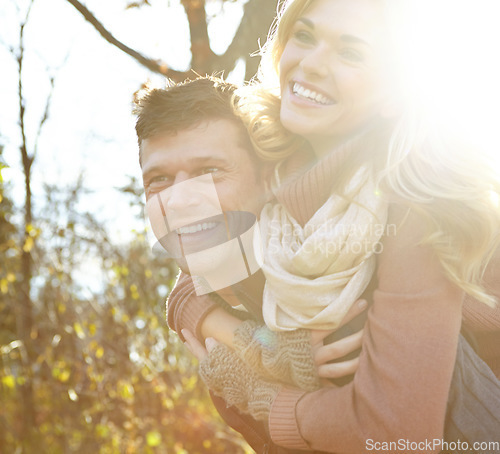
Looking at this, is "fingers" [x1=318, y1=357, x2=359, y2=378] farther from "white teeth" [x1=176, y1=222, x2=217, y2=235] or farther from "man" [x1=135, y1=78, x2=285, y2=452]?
"white teeth" [x1=176, y1=222, x2=217, y2=235]

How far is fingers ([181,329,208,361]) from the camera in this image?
7.13 ft

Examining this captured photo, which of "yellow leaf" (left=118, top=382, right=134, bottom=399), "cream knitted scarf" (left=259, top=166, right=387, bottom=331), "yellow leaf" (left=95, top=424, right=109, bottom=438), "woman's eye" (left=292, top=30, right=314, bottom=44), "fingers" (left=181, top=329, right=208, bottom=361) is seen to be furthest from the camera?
"yellow leaf" (left=95, top=424, right=109, bottom=438)

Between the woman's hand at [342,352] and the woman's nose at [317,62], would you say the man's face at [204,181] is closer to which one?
the woman's nose at [317,62]

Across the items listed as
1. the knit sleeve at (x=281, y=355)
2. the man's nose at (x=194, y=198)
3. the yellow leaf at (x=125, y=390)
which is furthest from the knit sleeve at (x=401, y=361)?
the yellow leaf at (x=125, y=390)

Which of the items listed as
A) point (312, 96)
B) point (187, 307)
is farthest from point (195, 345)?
point (312, 96)

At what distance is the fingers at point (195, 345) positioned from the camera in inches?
85.5

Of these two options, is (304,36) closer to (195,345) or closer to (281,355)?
(281,355)

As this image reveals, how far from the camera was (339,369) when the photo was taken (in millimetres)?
1749

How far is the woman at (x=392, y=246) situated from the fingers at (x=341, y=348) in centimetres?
6

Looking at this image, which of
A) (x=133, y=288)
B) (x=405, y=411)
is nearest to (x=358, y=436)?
(x=405, y=411)

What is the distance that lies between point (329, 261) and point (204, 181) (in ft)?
1.84

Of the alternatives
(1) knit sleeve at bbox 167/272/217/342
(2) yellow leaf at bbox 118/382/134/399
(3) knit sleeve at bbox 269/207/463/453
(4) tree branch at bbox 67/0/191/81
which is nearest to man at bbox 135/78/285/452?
(1) knit sleeve at bbox 167/272/217/342

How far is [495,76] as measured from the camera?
2.02m

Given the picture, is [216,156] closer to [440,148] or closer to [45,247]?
[440,148]
